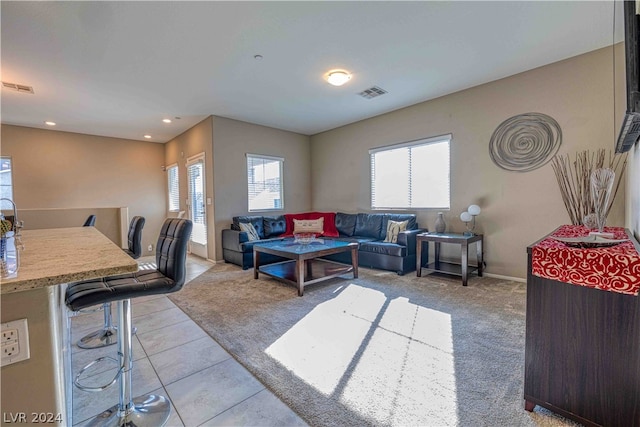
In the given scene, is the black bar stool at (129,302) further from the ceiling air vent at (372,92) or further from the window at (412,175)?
the window at (412,175)

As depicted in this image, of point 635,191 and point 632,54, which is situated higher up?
point 632,54

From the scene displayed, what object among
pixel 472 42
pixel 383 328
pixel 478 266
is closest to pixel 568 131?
pixel 472 42

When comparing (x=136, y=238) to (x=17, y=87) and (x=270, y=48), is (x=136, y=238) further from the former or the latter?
(x=17, y=87)

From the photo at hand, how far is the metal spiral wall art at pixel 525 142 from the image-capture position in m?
3.48

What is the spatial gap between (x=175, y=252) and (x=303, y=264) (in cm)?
191

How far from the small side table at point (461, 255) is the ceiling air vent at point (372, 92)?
2.18 m

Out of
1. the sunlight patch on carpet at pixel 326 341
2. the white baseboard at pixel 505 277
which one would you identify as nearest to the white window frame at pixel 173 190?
the sunlight patch on carpet at pixel 326 341

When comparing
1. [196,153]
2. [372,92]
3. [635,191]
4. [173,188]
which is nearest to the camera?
[635,191]

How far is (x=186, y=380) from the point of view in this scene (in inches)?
71.4

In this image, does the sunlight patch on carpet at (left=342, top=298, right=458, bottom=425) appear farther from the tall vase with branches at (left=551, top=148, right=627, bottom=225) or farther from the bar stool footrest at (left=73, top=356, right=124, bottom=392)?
the tall vase with branches at (left=551, top=148, right=627, bottom=225)

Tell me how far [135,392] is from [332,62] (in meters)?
3.49

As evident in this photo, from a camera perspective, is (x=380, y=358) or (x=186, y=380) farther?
(x=380, y=358)

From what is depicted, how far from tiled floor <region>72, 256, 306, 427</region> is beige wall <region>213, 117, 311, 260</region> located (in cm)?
292

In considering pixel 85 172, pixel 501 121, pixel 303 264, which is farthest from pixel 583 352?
pixel 85 172
